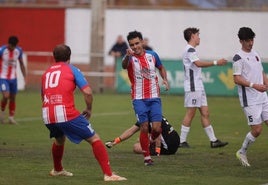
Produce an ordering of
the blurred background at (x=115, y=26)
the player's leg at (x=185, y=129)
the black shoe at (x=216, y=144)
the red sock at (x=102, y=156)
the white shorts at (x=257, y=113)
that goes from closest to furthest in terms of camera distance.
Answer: the red sock at (x=102, y=156) < the white shorts at (x=257, y=113) < the black shoe at (x=216, y=144) < the player's leg at (x=185, y=129) < the blurred background at (x=115, y=26)

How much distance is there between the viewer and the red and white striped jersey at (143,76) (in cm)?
1541

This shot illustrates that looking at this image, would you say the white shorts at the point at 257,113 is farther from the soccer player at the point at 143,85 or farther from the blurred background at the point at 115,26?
the blurred background at the point at 115,26

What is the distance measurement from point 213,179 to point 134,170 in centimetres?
153

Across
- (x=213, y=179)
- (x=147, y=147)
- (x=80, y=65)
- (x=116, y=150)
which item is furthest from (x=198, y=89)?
(x=80, y=65)

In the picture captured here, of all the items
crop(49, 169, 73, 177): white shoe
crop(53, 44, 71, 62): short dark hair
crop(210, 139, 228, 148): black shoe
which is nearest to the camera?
crop(53, 44, 71, 62): short dark hair

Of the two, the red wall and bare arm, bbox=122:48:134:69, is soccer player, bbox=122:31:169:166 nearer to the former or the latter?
bare arm, bbox=122:48:134:69

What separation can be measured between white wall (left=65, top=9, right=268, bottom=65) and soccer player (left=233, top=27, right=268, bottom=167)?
26.5 meters

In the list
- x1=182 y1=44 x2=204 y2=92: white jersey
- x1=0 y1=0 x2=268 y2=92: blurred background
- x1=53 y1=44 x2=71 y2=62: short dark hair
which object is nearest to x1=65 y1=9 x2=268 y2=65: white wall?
x1=0 y1=0 x2=268 y2=92: blurred background

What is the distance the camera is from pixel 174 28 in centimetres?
4319

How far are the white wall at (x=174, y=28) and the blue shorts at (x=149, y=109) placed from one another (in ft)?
85.6

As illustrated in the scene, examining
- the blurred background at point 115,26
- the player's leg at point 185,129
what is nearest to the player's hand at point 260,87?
the player's leg at point 185,129

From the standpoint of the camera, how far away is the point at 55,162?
13.4m

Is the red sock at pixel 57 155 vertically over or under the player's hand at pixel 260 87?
under

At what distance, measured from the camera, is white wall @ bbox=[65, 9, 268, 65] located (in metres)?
42.0
